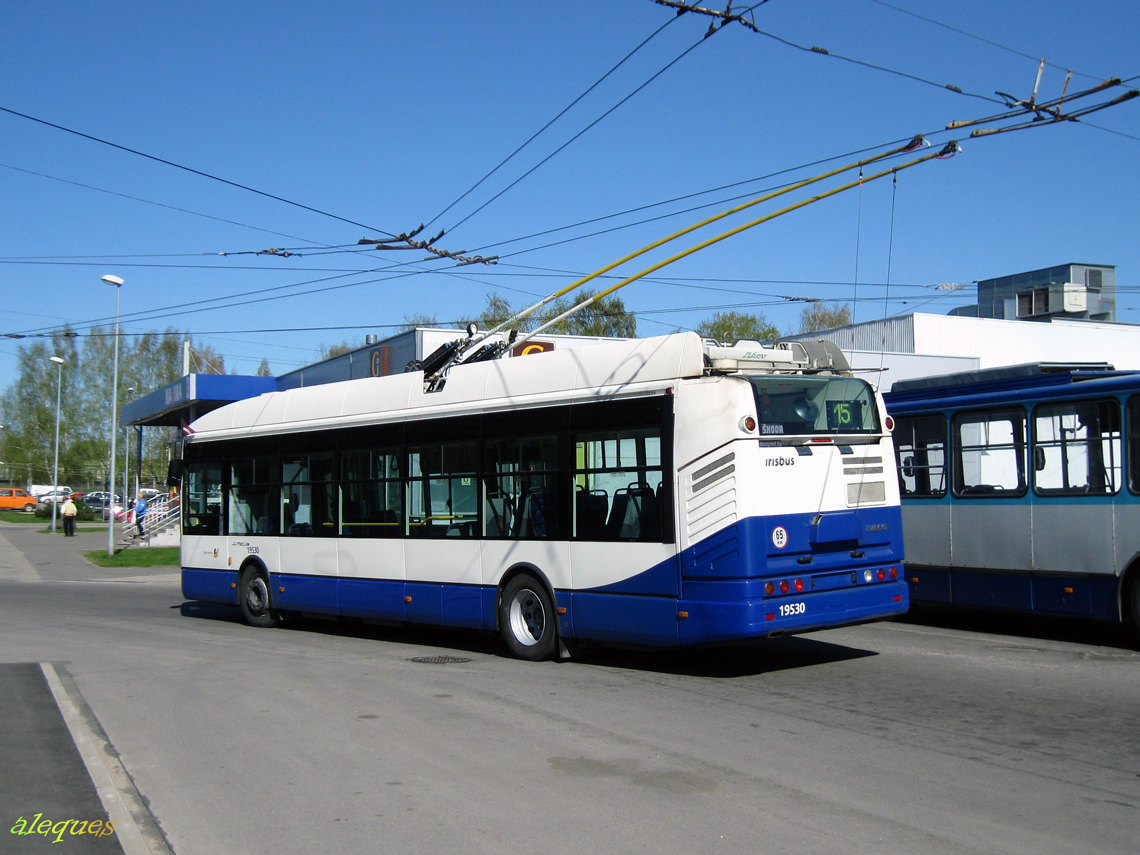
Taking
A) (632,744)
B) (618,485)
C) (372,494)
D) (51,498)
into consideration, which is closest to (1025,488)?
(618,485)

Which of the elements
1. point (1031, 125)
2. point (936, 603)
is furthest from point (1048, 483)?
point (1031, 125)

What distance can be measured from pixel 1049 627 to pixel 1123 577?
259cm

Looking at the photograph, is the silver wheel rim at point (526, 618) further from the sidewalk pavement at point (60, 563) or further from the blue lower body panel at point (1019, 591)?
the sidewalk pavement at point (60, 563)

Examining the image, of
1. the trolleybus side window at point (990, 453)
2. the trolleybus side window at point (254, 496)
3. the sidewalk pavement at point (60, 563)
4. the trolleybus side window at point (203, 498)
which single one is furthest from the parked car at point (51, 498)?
the trolleybus side window at point (990, 453)

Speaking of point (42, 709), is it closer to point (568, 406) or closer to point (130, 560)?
point (568, 406)

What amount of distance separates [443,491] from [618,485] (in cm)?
276

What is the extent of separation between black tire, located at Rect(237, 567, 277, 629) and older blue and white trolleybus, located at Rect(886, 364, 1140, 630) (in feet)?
29.1

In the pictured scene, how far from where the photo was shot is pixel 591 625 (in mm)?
10414

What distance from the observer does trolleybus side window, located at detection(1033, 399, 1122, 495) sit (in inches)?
441

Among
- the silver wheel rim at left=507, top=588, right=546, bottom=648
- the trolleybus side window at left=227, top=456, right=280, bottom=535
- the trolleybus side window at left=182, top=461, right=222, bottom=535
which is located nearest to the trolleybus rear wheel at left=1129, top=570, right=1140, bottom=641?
the silver wheel rim at left=507, top=588, right=546, bottom=648

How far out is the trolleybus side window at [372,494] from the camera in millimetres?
12867

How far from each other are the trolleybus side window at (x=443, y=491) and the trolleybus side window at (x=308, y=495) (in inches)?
68.8

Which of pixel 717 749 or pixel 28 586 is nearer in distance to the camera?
pixel 717 749

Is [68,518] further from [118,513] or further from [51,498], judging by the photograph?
[51,498]
